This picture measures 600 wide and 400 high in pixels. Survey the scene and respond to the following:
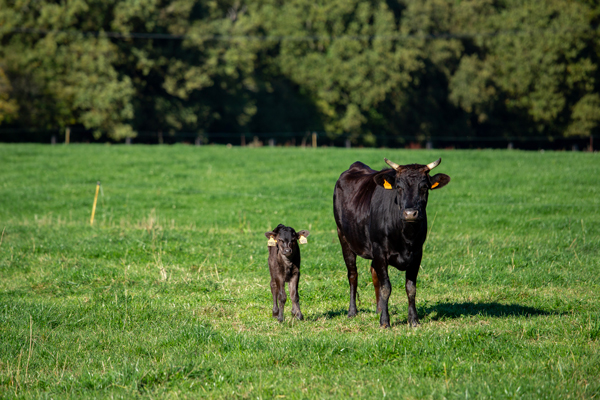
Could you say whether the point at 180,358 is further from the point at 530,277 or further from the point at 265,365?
the point at 530,277

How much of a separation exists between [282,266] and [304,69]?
52.9m

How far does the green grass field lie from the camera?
6145 mm

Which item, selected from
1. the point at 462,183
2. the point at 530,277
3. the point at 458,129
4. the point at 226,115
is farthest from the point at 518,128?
the point at 530,277

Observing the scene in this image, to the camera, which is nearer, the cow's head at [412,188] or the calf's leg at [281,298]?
the cow's head at [412,188]

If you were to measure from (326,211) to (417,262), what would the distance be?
35.9 ft

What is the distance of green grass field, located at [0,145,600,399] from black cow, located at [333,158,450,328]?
549 millimetres

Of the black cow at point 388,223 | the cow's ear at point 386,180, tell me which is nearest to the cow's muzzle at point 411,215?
the black cow at point 388,223

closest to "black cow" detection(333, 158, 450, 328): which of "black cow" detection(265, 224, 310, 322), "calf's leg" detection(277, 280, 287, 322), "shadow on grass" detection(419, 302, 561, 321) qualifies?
"shadow on grass" detection(419, 302, 561, 321)

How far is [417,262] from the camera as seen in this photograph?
8.15 m

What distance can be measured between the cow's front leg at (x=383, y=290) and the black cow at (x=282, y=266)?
1104 millimetres

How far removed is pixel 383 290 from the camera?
8.12 metres

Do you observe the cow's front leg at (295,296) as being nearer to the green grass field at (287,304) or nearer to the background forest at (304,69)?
the green grass field at (287,304)

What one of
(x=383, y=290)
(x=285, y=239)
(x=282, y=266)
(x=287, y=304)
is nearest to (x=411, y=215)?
(x=383, y=290)

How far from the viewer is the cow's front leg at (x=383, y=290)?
8.02 metres
